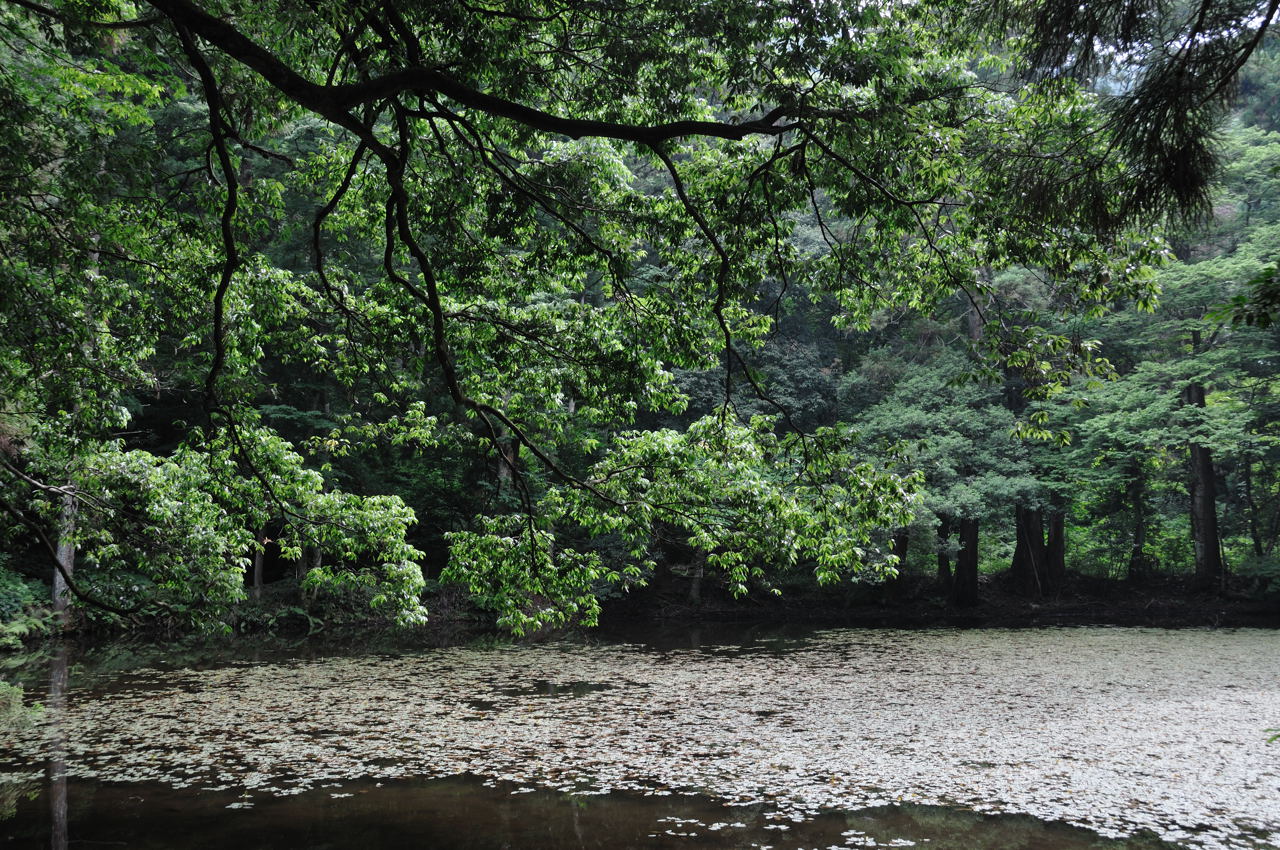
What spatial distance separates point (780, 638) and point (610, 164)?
1129 centimetres

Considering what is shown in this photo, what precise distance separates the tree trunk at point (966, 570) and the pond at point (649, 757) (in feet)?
24.1

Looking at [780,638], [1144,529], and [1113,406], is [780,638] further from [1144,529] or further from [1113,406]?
[1144,529]

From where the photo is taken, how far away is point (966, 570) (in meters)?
19.0

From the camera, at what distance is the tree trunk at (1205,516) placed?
18.3 meters

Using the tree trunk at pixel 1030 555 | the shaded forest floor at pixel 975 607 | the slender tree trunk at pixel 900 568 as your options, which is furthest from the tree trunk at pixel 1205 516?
the slender tree trunk at pixel 900 568

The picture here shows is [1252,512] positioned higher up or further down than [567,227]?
further down

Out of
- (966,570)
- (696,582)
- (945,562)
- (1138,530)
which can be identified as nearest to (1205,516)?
(1138,530)

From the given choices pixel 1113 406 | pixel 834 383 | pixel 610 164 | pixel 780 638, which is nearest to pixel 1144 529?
pixel 1113 406

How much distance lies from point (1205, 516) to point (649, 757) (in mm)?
17106

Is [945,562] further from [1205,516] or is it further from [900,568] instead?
[1205,516]

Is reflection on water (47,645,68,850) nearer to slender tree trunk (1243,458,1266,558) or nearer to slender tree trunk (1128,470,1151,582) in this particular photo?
slender tree trunk (1128,470,1151,582)

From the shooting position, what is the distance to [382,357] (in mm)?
6059

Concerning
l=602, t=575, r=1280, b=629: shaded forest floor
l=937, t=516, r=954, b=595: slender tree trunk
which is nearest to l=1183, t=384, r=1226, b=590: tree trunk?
l=602, t=575, r=1280, b=629: shaded forest floor

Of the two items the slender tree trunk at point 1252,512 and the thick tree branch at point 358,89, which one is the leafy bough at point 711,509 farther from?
the slender tree trunk at point 1252,512
